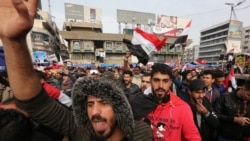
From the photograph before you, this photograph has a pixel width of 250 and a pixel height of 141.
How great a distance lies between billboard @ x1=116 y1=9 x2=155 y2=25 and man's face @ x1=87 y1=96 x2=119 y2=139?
245 ft

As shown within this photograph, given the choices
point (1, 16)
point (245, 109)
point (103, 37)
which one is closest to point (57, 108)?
point (1, 16)

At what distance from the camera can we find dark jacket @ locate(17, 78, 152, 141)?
175 centimetres

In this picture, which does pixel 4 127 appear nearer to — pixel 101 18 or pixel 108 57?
pixel 108 57

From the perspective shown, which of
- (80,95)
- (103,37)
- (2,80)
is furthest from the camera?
(103,37)

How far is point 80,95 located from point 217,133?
2.68m

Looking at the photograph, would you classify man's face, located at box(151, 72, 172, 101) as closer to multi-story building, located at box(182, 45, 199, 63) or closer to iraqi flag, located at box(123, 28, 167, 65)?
iraqi flag, located at box(123, 28, 167, 65)

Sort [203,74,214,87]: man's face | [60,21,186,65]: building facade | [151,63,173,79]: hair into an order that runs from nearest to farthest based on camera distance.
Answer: [151,63,173,79]: hair → [203,74,214,87]: man's face → [60,21,186,65]: building facade

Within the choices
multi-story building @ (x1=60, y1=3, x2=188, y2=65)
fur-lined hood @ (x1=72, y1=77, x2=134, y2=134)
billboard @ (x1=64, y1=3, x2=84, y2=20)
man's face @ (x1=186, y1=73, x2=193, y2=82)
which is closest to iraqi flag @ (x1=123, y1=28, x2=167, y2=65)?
man's face @ (x1=186, y1=73, x2=193, y2=82)

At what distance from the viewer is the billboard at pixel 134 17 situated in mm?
75250

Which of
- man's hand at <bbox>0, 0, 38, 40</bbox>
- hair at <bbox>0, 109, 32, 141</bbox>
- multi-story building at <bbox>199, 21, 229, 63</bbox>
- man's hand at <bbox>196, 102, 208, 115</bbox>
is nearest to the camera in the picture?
man's hand at <bbox>0, 0, 38, 40</bbox>

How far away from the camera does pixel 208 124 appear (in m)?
3.60

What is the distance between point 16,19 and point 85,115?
32.6 inches

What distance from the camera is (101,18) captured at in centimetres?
8000

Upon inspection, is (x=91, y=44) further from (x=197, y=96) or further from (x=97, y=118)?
(x=97, y=118)
